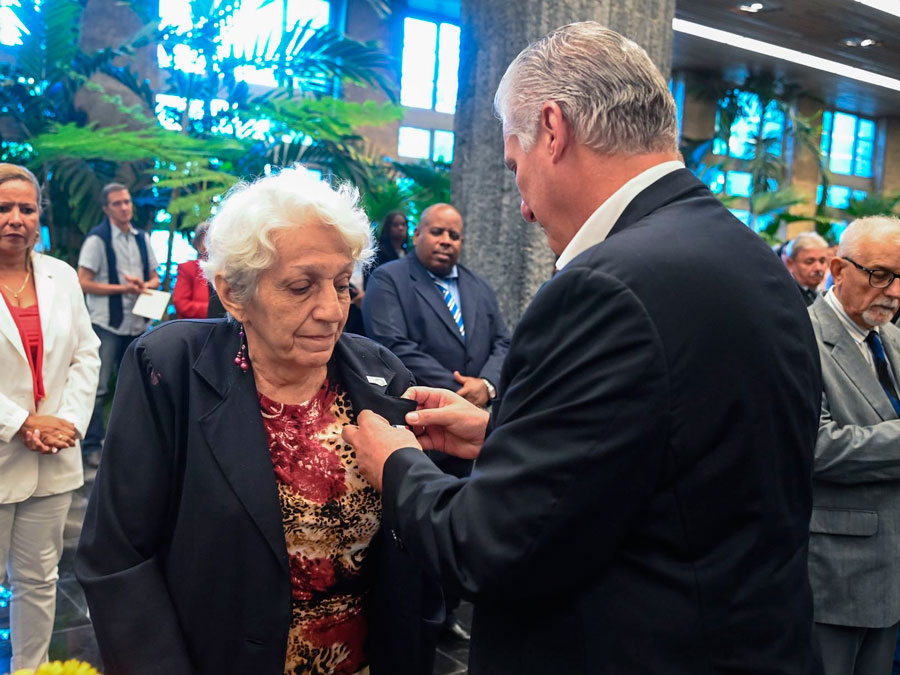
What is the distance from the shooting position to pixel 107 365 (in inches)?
251

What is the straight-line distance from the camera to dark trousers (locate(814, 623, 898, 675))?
2.54m

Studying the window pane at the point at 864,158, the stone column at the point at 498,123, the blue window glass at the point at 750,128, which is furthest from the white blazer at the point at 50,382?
the window pane at the point at 864,158

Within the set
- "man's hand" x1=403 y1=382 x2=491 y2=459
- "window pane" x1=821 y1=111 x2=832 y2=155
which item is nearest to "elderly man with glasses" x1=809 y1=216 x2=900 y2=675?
"man's hand" x1=403 y1=382 x2=491 y2=459

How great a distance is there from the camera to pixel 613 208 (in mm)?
1380

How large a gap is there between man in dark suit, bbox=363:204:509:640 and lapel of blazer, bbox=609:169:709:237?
8.74 ft

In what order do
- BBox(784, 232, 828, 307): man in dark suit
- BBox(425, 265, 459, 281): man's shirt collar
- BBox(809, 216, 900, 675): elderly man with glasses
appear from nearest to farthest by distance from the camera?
BBox(809, 216, 900, 675): elderly man with glasses
BBox(425, 265, 459, 281): man's shirt collar
BBox(784, 232, 828, 307): man in dark suit

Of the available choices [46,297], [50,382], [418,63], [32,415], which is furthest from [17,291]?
[418,63]

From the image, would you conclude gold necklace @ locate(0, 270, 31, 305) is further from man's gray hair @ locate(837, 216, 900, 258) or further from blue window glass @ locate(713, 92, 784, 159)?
blue window glass @ locate(713, 92, 784, 159)

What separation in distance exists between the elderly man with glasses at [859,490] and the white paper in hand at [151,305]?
434 centimetres

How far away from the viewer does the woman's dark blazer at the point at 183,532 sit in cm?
165

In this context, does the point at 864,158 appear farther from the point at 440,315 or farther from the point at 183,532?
the point at 183,532

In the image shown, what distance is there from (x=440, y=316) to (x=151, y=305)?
8.11 feet

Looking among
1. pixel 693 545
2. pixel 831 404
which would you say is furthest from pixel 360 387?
pixel 831 404

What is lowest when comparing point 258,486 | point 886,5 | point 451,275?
point 258,486
